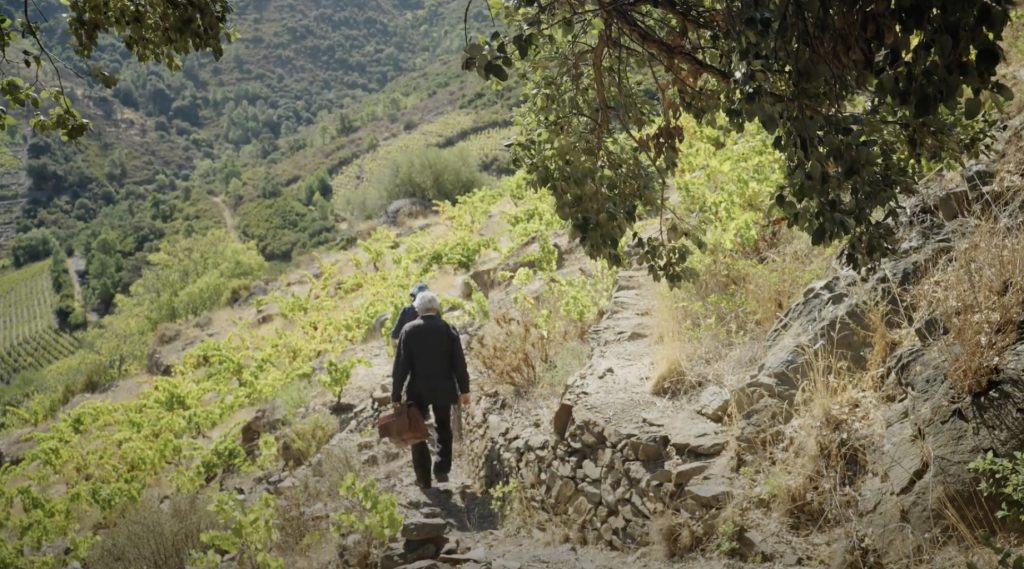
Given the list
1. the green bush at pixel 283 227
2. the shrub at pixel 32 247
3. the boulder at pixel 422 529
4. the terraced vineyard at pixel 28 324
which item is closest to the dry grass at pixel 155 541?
the boulder at pixel 422 529

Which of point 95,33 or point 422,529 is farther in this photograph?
point 422,529

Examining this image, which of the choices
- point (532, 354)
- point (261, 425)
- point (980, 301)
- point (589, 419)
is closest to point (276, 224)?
point (261, 425)

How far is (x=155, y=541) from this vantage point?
226 inches

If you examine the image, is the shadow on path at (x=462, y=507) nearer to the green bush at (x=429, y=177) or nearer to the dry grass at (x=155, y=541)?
the dry grass at (x=155, y=541)

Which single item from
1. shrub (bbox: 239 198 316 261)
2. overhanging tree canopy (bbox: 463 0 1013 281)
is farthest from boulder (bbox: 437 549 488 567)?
shrub (bbox: 239 198 316 261)

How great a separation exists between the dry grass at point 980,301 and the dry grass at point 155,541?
5.04 metres

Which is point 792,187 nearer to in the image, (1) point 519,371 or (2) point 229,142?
(1) point 519,371

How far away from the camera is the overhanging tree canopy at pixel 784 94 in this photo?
2.05 metres

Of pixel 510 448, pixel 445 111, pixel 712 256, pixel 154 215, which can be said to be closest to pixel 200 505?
pixel 510 448

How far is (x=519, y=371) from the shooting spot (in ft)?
22.4

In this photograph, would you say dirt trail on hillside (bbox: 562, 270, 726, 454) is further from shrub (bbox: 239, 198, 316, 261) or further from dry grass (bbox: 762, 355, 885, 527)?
shrub (bbox: 239, 198, 316, 261)

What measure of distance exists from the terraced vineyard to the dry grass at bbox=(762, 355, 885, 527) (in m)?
61.4

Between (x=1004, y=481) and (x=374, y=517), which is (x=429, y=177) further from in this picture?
(x=1004, y=481)

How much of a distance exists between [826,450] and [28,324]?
250ft
